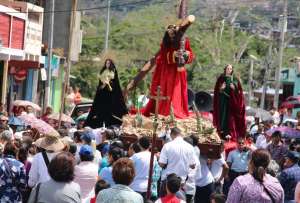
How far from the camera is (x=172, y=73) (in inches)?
842

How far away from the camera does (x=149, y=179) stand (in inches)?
510

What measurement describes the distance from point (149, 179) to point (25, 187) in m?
2.11

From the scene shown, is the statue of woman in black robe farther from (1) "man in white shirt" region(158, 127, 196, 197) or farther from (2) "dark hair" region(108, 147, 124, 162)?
(2) "dark hair" region(108, 147, 124, 162)

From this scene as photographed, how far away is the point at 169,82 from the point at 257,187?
11104 mm

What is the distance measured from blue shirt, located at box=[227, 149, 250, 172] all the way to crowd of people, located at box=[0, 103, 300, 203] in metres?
0.02

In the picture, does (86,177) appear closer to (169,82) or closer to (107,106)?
(169,82)

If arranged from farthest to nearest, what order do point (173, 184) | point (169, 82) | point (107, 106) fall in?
point (107, 106) → point (169, 82) → point (173, 184)

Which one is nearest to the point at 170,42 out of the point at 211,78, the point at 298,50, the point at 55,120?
the point at 55,120

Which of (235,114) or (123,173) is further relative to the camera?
(235,114)

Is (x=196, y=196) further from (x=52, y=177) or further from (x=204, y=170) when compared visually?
(x=52, y=177)

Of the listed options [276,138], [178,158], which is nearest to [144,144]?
[178,158]

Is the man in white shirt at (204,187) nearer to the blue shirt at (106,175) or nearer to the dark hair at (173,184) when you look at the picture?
the blue shirt at (106,175)

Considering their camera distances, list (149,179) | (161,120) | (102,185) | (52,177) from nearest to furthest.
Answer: (52,177)
(102,185)
(149,179)
(161,120)

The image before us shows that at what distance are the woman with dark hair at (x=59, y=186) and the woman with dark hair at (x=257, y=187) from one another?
181 centimetres
